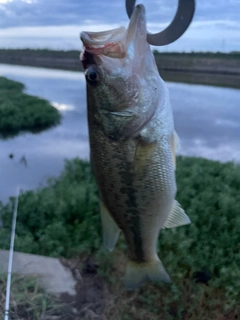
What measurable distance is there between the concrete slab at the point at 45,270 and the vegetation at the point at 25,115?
8.94 m

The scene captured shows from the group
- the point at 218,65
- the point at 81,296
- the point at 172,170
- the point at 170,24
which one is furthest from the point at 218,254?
the point at 218,65

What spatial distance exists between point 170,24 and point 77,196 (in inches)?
166

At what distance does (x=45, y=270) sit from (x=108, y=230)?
99.6 inches

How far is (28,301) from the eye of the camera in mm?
3459

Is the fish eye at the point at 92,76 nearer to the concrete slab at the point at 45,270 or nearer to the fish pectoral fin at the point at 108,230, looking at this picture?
the fish pectoral fin at the point at 108,230

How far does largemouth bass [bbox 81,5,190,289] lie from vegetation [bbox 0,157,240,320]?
2.22 meters

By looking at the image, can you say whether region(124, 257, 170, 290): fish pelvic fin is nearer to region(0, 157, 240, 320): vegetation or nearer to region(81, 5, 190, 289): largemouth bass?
region(81, 5, 190, 289): largemouth bass

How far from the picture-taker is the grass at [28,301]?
133 inches

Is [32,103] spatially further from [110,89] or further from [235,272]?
[110,89]

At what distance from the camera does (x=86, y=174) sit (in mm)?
6867

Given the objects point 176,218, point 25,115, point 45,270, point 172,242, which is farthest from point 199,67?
point 176,218

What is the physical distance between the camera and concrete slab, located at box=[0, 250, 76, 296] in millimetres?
3703

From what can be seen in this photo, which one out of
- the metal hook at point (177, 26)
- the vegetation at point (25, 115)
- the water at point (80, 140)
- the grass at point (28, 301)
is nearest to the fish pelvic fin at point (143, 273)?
the metal hook at point (177, 26)

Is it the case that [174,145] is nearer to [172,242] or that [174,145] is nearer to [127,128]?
[127,128]
